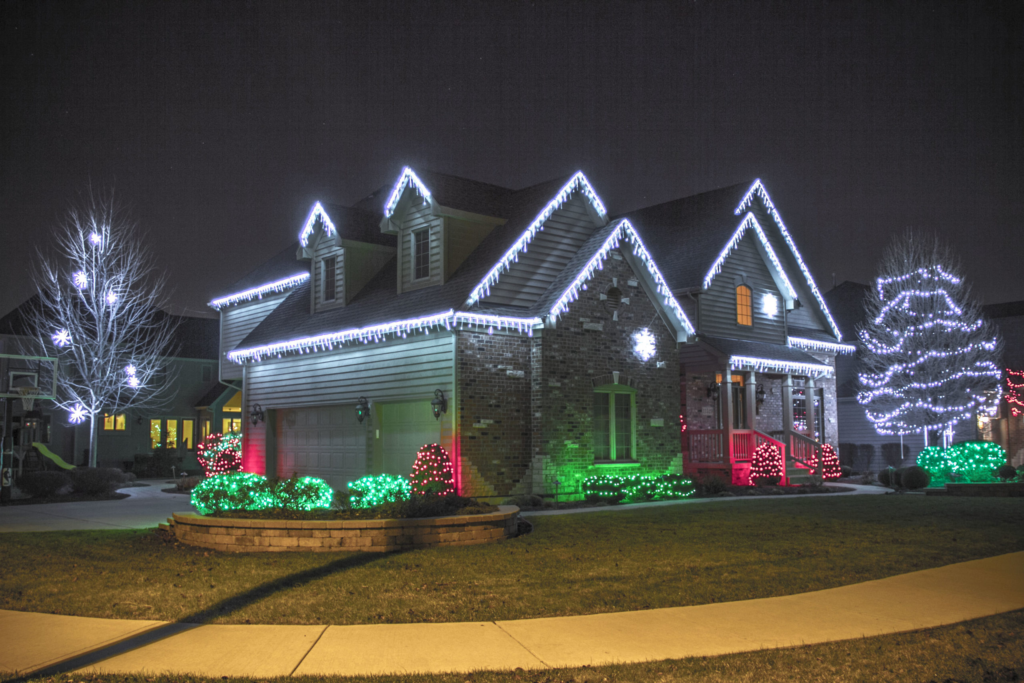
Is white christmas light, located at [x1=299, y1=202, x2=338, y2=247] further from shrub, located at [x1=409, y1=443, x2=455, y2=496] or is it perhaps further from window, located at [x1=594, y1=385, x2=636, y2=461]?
window, located at [x1=594, y1=385, x2=636, y2=461]

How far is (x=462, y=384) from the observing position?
58.7 feet

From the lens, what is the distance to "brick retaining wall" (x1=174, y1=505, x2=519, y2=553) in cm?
1098

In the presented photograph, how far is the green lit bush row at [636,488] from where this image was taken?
19266 millimetres

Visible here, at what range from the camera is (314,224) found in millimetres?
23125

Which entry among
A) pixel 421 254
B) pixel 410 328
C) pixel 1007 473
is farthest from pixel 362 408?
pixel 1007 473

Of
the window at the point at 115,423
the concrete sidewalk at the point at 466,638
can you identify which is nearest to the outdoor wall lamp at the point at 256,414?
the concrete sidewalk at the point at 466,638

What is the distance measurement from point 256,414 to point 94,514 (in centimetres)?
718

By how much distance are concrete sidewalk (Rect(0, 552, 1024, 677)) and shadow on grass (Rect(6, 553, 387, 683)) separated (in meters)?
0.02

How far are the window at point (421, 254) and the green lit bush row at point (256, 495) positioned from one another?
8.81m

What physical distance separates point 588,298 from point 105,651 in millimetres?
14718

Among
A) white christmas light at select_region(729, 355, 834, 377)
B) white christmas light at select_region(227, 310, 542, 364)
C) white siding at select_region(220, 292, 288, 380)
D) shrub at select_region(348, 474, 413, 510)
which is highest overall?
white siding at select_region(220, 292, 288, 380)

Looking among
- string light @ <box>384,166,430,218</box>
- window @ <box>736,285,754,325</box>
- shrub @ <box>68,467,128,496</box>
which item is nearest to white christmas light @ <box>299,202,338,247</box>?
string light @ <box>384,166,430,218</box>

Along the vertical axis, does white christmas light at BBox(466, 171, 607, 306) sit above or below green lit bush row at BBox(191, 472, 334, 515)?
above

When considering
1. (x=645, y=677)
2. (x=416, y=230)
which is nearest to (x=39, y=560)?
(x=645, y=677)
